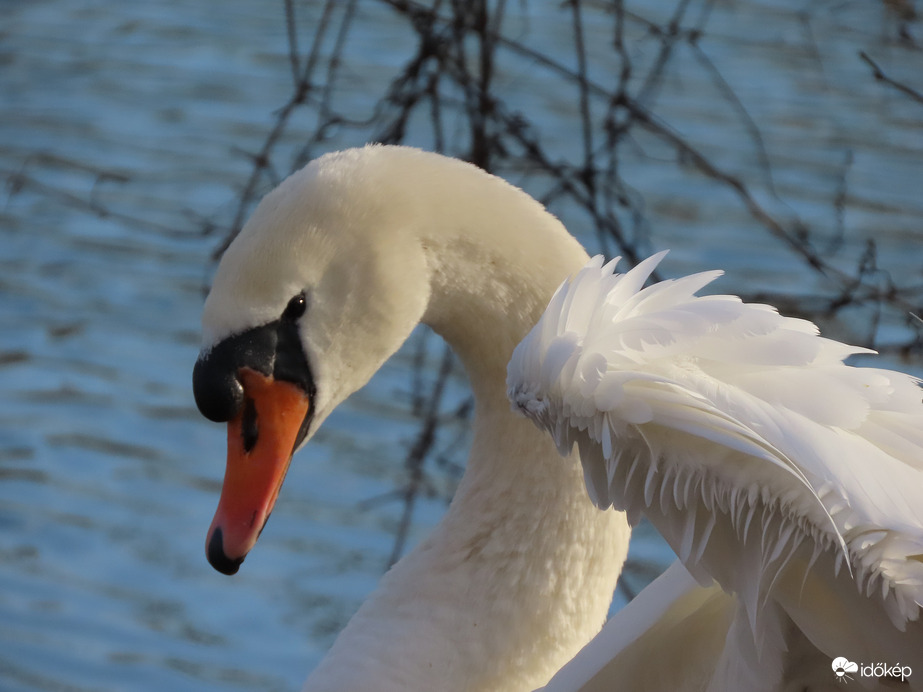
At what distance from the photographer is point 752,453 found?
4.75 feet

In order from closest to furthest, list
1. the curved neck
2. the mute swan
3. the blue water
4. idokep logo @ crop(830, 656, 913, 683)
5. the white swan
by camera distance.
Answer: the mute swan
idokep logo @ crop(830, 656, 913, 683)
the white swan
the curved neck
the blue water

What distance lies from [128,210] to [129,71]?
1.82 meters

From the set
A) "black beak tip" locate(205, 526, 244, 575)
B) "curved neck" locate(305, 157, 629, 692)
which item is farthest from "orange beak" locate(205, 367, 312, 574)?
"curved neck" locate(305, 157, 629, 692)

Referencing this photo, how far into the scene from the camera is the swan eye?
209cm

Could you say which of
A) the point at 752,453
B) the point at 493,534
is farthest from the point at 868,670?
the point at 493,534

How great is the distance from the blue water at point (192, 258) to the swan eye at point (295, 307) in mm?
1166

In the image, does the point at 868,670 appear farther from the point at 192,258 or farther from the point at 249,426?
the point at 192,258

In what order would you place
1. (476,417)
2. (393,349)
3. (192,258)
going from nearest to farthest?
(393,349)
(476,417)
(192,258)

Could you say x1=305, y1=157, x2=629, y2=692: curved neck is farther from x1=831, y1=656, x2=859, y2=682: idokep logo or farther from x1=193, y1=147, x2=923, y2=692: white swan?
x1=831, y1=656, x2=859, y2=682: idokep logo

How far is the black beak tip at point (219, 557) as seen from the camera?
6.92 ft

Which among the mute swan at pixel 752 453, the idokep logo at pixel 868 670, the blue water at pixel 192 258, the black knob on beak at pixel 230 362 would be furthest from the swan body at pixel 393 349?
the blue water at pixel 192 258

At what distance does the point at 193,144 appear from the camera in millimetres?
6934

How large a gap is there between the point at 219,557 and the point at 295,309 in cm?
38

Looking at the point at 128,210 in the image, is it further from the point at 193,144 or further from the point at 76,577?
the point at 76,577
